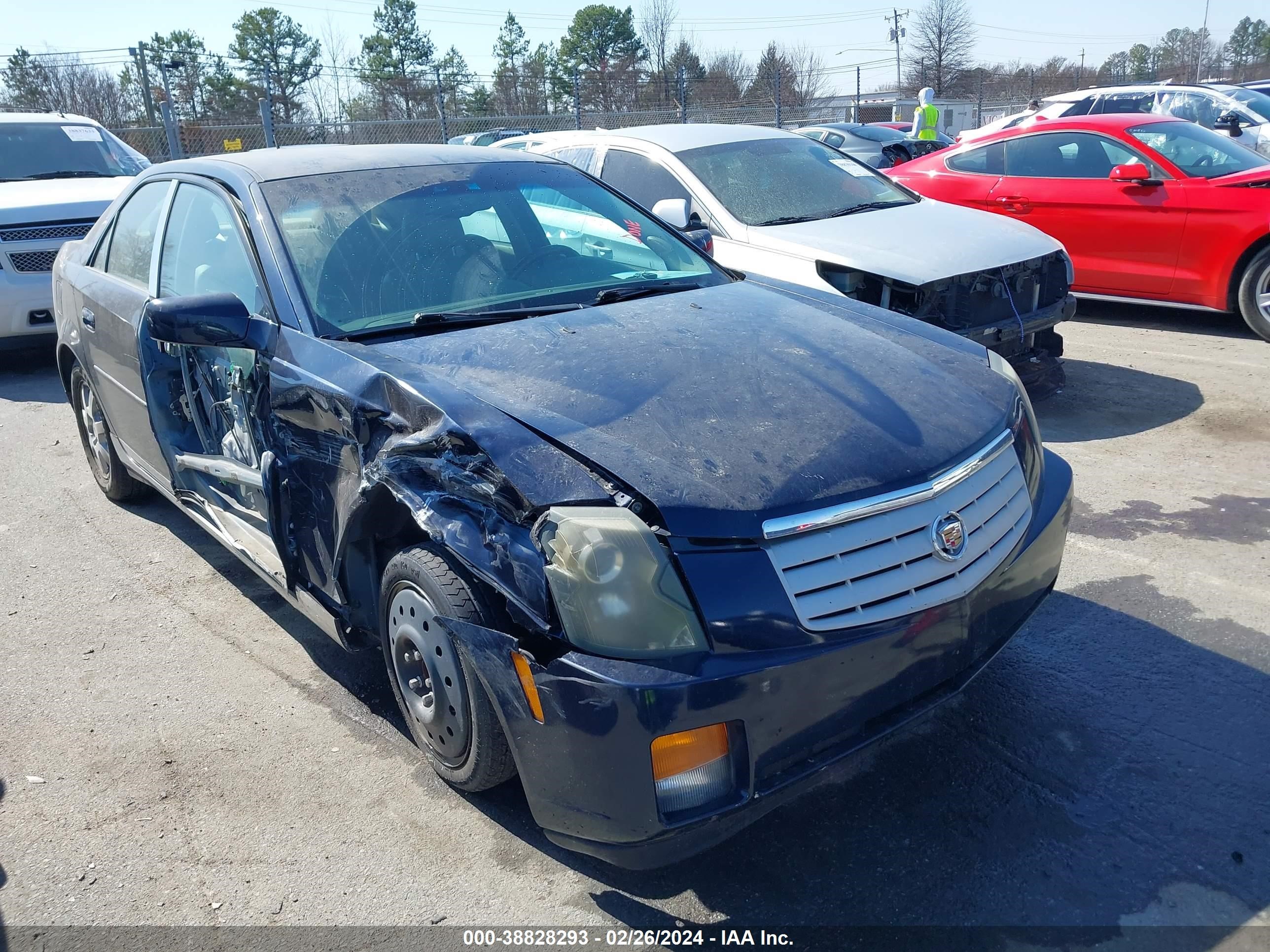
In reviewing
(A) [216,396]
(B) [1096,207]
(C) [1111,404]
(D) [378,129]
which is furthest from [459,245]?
(D) [378,129]

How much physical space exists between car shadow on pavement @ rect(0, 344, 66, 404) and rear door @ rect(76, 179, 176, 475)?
8.85 ft

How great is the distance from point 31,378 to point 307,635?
19.3ft

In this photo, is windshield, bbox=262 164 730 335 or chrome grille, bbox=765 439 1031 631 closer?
chrome grille, bbox=765 439 1031 631

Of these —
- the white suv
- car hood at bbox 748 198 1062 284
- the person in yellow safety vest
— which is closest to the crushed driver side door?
car hood at bbox 748 198 1062 284

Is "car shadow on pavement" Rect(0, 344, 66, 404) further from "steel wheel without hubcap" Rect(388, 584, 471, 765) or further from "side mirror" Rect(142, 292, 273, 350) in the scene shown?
"steel wheel without hubcap" Rect(388, 584, 471, 765)

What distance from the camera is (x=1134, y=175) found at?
733 centimetres

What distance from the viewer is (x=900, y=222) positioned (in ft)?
20.6

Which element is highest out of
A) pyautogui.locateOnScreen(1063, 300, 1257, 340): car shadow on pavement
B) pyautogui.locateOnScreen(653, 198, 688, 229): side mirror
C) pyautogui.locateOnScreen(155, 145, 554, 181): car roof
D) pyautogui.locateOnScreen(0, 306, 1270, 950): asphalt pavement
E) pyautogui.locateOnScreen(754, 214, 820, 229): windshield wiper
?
pyautogui.locateOnScreen(155, 145, 554, 181): car roof

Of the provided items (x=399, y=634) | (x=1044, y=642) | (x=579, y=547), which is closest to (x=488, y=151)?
(x=399, y=634)

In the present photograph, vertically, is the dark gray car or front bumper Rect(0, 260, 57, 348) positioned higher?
the dark gray car

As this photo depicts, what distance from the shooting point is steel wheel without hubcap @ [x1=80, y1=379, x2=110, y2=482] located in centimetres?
496

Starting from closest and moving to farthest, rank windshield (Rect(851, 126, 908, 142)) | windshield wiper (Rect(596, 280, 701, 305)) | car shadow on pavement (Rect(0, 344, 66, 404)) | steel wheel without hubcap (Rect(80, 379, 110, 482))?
windshield wiper (Rect(596, 280, 701, 305))
steel wheel without hubcap (Rect(80, 379, 110, 482))
car shadow on pavement (Rect(0, 344, 66, 404))
windshield (Rect(851, 126, 908, 142))

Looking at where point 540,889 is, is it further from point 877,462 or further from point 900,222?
point 900,222

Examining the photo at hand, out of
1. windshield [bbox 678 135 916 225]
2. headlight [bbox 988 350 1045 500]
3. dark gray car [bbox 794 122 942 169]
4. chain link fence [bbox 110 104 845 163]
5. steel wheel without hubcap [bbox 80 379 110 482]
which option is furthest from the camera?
chain link fence [bbox 110 104 845 163]
